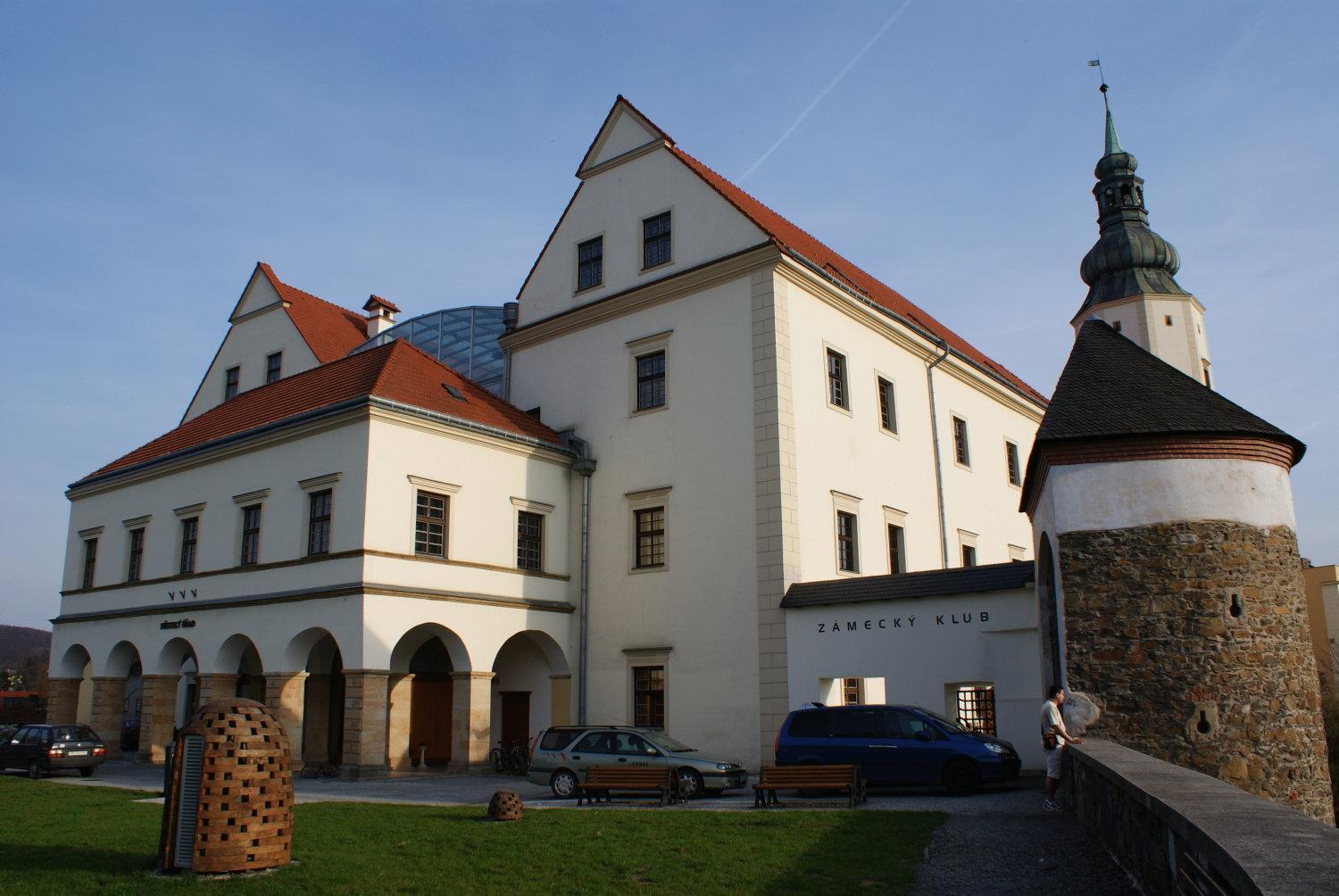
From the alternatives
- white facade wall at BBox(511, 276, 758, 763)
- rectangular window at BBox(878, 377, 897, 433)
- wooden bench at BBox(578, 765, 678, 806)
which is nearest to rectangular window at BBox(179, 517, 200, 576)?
white facade wall at BBox(511, 276, 758, 763)

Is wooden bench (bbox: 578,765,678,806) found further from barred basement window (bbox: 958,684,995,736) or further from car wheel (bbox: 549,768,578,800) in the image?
barred basement window (bbox: 958,684,995,736)

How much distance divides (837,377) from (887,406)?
105 inches

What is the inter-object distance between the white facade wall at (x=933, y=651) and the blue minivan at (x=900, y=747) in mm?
1591

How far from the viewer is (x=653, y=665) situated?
980 inches

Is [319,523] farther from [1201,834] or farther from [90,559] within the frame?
[1201,834]

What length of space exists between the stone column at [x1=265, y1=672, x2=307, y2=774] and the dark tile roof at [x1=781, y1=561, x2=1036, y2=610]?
10.8 meters

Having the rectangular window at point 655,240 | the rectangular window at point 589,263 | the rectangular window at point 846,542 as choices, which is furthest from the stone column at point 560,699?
the rectangular window at point 655,240

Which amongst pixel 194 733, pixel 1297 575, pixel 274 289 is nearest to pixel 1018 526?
pixel 1297 575

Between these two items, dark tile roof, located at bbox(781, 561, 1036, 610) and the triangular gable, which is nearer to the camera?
dark tile roof, located at bbox(781, 561, 1036, 610)

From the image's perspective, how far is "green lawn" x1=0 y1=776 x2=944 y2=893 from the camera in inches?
388

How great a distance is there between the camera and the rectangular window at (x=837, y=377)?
26641 mm

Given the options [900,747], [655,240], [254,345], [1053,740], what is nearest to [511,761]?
[900,747]

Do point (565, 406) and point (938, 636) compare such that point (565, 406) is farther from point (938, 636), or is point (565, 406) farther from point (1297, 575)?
point (1297, 575)

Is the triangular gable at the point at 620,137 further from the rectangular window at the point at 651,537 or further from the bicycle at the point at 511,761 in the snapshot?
the bicycle at the point at 511,761
